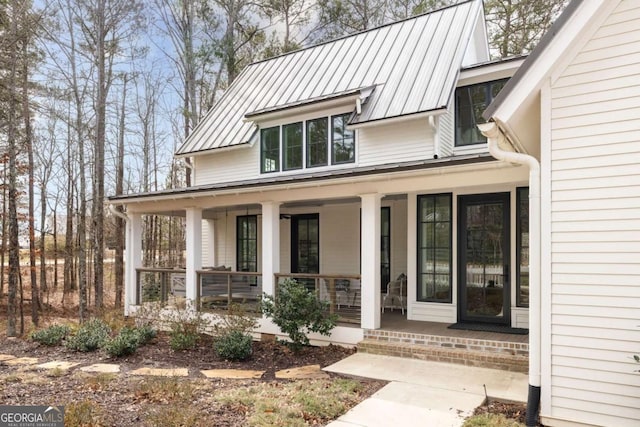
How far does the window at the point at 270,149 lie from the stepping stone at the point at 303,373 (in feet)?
19.3

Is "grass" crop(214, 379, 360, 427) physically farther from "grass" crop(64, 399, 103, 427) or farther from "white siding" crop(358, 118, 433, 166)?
"white siding" crop(358, 118, 433, 166)

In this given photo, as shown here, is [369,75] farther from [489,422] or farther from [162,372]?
[489,422]

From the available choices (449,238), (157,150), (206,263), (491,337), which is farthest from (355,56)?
(157,150)

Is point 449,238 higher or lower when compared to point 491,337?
higher

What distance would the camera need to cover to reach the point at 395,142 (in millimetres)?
9359

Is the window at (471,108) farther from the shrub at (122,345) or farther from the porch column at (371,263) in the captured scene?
the shrub at (122,345)

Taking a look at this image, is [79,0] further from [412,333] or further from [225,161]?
[412,333]

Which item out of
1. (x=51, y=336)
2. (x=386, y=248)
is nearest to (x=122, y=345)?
(x=51, y=336)

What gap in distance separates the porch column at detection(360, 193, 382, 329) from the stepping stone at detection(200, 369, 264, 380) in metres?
2.13

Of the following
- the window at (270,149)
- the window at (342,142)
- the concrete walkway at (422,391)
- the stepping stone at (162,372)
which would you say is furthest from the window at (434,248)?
the stepping stone at (162,372)

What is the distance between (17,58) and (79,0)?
8.15 feet

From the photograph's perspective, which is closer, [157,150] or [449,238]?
[449,238]

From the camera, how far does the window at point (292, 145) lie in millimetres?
10828

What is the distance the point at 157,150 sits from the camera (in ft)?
66.4
